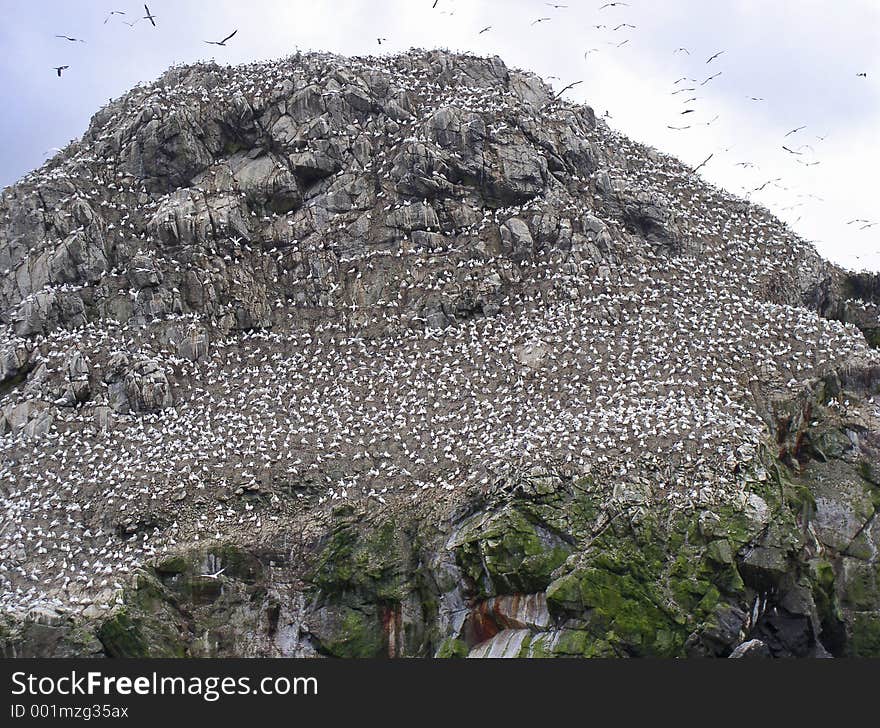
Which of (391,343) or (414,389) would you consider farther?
(391,343)

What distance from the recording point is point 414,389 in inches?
1433

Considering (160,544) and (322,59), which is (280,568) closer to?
(160,544)

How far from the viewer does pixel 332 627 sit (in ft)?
94.3

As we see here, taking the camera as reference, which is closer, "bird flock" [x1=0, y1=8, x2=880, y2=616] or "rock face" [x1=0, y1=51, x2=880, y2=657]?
"rock face" [x1=0, y1=51, x2=880, y2=657]

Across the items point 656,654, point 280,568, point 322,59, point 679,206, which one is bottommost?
point 656,654

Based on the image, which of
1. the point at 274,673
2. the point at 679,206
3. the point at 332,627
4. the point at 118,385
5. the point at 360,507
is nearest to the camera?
the point at 274,673

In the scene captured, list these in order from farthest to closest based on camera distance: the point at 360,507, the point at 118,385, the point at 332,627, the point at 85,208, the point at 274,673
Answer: the point at 85,208
the point at 118,385
the point at 360,507
the point at 332,627
the point at 274,673

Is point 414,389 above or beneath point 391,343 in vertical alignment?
beneath

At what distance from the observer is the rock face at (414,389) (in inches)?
1097

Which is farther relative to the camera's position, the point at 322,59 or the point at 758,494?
the point at 322,59

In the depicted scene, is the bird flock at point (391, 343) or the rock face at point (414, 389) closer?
the rock face at point (414, 389)

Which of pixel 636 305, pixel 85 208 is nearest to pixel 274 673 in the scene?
pixel 636 305

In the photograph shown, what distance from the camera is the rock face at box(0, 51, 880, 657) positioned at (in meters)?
27.9

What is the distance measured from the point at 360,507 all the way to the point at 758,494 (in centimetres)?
1419
